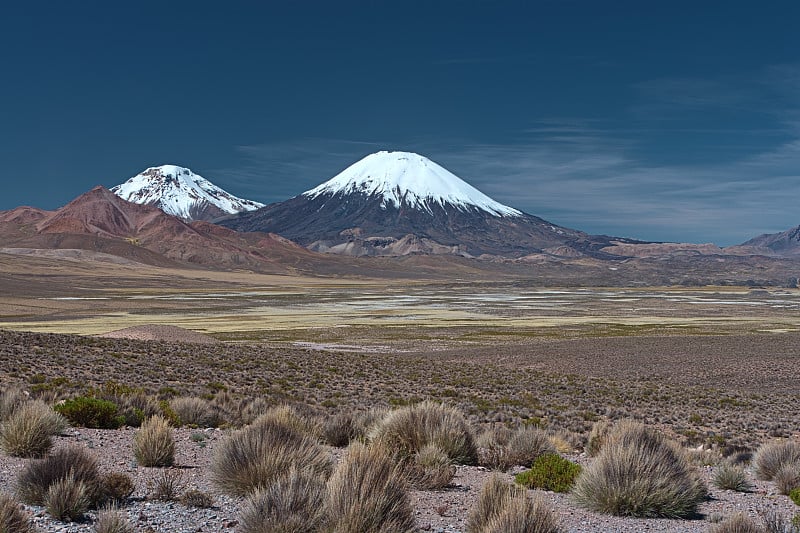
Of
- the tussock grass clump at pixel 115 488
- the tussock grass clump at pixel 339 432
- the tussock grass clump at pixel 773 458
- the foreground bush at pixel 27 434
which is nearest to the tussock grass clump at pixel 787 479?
the tussock grass clump at pixel 773 458

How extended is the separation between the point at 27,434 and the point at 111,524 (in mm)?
3993

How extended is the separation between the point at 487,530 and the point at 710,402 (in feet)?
69.7

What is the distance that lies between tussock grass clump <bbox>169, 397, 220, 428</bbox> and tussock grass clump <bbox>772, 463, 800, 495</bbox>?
961cm

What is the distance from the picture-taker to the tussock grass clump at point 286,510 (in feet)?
20.2

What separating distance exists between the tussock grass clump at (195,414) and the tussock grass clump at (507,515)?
827 cm

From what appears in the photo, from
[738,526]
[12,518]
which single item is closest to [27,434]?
[12,518]

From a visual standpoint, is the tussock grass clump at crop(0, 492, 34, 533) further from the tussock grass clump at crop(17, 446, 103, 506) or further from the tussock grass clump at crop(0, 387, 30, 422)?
the tussock grass clump at crop(0, 387, 30, 422)

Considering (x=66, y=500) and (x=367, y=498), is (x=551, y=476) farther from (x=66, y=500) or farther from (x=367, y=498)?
(x=66, y=500)

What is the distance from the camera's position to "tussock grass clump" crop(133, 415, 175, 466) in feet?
30.8

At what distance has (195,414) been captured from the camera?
14.2 metres

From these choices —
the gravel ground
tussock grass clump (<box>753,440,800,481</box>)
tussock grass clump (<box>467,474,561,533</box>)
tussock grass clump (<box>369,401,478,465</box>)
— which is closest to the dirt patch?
the gravel ground

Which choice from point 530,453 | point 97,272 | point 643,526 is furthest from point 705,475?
point 97,272

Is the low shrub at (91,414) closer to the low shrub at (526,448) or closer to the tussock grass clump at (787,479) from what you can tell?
the low shrub at (526,448)

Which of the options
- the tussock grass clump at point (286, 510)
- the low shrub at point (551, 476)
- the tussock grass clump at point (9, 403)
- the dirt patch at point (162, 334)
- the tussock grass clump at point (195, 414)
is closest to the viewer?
the tussock grass clump at point (286, 510)
